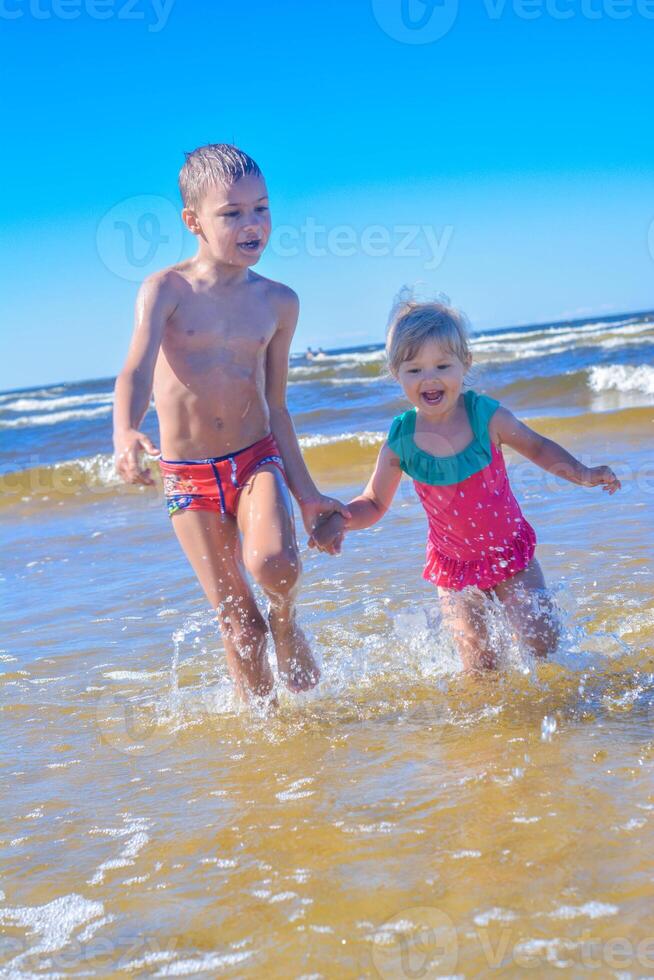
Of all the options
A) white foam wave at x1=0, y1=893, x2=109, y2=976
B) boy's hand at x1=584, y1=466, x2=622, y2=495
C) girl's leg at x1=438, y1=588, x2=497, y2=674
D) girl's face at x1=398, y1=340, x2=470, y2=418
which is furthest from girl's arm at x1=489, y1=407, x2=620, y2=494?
white foam wave at x1=0, y1=893, x2=109, y2=976

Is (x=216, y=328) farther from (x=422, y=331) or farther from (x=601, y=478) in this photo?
(x=601, y=478)

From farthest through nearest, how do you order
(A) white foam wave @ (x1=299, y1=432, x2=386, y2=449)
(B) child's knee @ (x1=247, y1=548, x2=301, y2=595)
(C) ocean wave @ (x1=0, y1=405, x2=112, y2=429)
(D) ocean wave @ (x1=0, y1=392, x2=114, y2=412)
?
(D) ocean wave @ (x1=0, y1=392, x2=114, y2=412), (C) ocean wave @ (x1=0, y1=405, x2=112, y2=429), (A) white foam wave @ (x1=299, y1=432, x2=386, y2=449), (B) child's knee @ (x1=247, y1=548, x2=301, y2=595)

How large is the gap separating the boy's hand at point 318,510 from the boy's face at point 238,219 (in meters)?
0.91

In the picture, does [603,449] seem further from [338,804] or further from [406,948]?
[406,948]

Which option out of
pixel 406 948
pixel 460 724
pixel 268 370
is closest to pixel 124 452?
pixel 268 370

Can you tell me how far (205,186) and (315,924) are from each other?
2519 mm

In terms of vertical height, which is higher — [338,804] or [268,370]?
[268,370]

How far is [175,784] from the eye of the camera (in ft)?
10.1

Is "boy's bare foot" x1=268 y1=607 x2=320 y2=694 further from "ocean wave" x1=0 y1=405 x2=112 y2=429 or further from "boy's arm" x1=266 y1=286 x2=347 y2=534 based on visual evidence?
"ocean wave" x1=0 y1=405 x2=112 y2=429

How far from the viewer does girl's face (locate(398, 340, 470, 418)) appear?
3682mm

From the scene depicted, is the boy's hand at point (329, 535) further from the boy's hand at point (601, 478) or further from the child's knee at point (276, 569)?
the boy's hand at point (601, 478)

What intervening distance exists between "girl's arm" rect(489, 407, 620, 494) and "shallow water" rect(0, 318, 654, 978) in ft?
2.22

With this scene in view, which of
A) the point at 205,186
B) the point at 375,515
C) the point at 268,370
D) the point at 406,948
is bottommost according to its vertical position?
the point at 406,948

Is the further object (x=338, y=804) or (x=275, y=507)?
(x=275, y=507)
